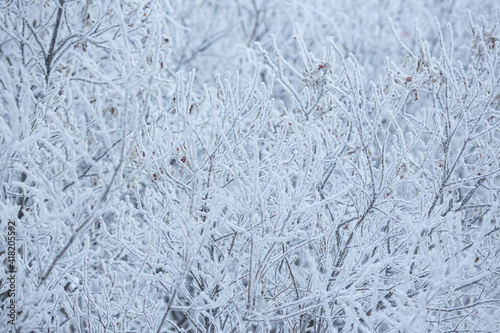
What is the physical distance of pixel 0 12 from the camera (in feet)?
10.2

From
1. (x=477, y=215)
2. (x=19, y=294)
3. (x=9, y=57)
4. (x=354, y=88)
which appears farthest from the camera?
(x=9, y=57)

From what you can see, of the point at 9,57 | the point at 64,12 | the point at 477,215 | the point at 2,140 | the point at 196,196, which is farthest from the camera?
the point at 9,57

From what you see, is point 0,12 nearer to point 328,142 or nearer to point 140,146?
point 140,146

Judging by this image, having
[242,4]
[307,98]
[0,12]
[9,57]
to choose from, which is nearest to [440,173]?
[307,98]

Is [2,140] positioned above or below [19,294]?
above

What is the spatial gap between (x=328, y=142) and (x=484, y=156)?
1039mm

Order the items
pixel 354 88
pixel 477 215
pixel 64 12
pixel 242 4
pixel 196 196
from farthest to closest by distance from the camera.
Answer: pixel 242 4, pixel 477 215, pixel 64 12, pixel 354 88, pixel 196 196

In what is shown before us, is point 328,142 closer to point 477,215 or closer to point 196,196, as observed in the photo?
point 196,196

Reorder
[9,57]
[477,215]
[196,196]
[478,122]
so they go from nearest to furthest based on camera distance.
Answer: [196,196] → [478,122] → [477,215] → [9,57]

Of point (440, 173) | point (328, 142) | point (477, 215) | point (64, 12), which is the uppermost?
point (64, 12)

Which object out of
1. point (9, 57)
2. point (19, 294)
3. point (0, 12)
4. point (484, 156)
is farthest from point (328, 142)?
point (9, 57)

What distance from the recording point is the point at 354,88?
230 cm

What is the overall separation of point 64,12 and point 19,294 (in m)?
2.12

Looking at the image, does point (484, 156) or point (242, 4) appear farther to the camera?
point (242, 4)
